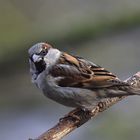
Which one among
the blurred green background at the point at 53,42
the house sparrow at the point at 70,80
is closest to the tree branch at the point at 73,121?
the house sparrow at the point at 70,80

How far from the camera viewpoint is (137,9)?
810cm

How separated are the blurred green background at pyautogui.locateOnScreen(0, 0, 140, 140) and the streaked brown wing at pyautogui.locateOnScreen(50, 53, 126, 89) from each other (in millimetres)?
A: 2351

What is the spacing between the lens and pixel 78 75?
155 inches

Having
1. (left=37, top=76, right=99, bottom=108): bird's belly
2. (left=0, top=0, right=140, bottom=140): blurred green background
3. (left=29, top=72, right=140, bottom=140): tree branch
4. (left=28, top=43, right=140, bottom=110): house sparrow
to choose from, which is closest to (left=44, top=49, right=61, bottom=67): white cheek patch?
(left=28, top=43, right=140, bottom=110): house sparrow

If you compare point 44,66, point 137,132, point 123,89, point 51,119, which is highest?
point 51,119

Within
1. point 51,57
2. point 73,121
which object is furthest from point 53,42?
point 73,121

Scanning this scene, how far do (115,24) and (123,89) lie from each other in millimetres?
4600

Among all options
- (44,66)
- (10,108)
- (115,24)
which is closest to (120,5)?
(115,24)

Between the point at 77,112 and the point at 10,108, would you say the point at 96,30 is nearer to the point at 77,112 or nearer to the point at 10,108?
the point at 10,108

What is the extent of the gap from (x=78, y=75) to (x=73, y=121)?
1.18 ft

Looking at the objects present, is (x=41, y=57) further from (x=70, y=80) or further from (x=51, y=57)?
(x=70, y=80)

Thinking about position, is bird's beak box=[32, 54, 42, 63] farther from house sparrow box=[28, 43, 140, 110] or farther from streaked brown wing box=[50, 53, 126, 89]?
streaked brown wing box=[50, 53, 126, 89]

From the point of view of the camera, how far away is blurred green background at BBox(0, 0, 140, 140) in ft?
22.3

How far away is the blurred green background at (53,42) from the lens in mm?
6795
